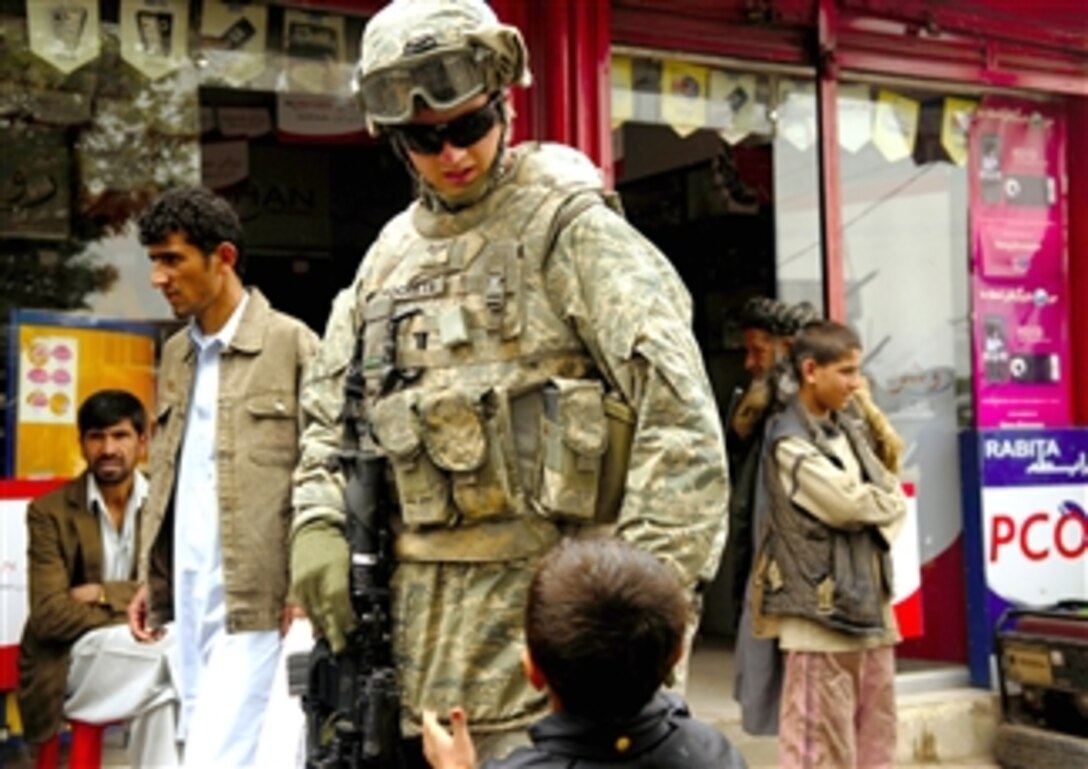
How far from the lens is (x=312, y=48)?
6.15 meters

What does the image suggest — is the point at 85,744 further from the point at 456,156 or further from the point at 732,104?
the point at 732,104

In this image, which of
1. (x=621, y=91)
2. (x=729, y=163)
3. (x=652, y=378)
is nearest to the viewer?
(x=652, y=378)

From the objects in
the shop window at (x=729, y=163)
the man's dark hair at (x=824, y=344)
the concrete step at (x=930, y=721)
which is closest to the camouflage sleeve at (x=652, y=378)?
the man's dark hair at (x=824, y=344)

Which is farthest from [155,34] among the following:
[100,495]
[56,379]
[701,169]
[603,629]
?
[603,629]

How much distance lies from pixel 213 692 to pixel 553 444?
1576 mm

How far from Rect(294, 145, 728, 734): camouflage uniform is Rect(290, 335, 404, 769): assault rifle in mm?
45

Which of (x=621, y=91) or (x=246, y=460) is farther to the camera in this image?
(x=621, y=91)

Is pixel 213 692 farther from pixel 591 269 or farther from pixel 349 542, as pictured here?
pixel 591 269

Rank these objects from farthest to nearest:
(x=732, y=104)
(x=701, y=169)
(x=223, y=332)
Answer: (x=701, y=169)
(x=732, y=104)
(x=223, y=332)

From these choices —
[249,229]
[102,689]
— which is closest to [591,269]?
[102,689]

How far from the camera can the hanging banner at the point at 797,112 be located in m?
7.17

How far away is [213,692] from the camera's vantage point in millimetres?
4012

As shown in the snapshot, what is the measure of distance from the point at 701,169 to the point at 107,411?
3.72m

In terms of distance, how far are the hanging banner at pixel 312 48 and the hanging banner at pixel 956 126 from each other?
3026mm
